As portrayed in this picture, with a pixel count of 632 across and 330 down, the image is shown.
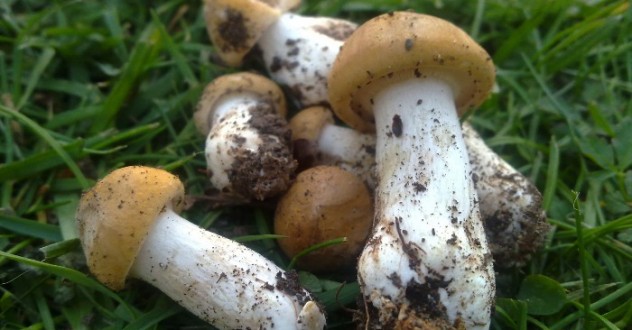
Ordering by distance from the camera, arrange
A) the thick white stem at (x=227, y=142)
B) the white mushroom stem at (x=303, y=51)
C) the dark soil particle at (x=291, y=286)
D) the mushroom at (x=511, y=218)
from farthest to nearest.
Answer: the white mushroom stem at (x=303, y=51)
the thick white stem at (x=227, y=142)
the mushroom at (x=511, y=218)
the dark soil particle at (x=291, y=286)

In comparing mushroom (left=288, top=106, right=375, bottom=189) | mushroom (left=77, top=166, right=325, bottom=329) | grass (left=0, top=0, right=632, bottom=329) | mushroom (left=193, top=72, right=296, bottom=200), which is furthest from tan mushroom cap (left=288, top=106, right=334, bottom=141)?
mushroom (left=77, top=166, right=325, bottom=329)

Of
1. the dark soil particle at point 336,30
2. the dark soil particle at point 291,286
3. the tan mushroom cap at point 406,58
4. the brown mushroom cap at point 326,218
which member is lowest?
the dark soil particle at point 291,286

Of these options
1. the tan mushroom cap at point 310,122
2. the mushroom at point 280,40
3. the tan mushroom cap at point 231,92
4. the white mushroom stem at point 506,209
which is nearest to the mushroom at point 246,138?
the tan mushroom cap at point 231,92

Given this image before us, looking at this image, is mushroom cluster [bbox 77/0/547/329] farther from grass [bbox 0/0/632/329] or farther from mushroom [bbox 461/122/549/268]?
grass [bbox 0/0/632/329]

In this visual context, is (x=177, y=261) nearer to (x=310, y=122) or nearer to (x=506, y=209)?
(x=310, y=122)

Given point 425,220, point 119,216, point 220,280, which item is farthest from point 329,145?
point 119,216

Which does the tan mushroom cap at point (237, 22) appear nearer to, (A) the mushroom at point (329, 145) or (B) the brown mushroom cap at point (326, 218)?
(A) the mushroom at point (329, 145)
